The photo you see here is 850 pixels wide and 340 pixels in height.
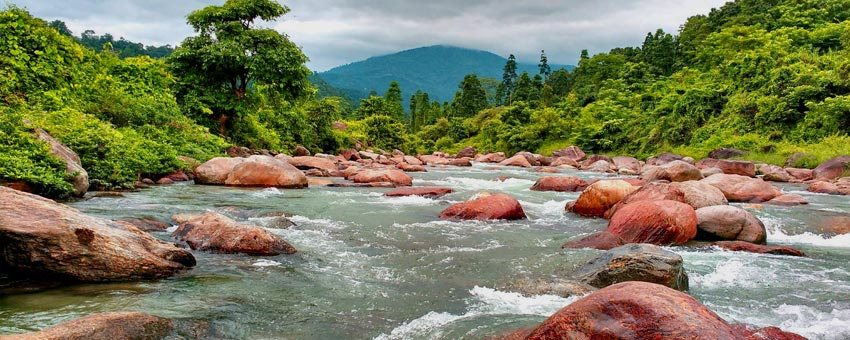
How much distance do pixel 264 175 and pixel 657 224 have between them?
36.6 ft

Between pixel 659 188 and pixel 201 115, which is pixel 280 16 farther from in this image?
pixel 659 188

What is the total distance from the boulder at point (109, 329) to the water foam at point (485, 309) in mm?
1912

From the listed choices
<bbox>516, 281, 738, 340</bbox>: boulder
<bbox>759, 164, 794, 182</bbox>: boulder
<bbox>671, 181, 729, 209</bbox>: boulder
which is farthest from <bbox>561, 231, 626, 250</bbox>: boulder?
<bbox>759, 164, 794, 182</bbox>: boulder

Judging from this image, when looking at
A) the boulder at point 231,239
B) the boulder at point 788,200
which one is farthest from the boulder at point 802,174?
the boulder at point 231,239

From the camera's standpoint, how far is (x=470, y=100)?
75812 millimetres

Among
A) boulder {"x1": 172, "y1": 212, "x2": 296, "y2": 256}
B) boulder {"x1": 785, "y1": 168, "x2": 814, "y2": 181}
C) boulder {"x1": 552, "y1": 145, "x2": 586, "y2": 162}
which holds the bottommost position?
boulder {"x1": 552, "y1": 145, "x2": 586, "y2": 162}

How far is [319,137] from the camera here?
109 feet

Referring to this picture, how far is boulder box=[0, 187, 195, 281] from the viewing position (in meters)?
5.54

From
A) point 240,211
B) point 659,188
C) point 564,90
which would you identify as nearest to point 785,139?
point 659,188

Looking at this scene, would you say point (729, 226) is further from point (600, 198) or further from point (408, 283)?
point (408, 283)

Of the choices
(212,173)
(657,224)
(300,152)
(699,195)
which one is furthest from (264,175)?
(300,152)

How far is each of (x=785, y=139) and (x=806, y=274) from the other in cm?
2393

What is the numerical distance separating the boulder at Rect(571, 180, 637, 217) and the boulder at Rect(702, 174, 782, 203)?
347 centimetres

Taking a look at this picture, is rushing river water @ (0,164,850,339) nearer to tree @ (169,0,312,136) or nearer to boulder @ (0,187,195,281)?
boulder @ (0,187,195,281)
